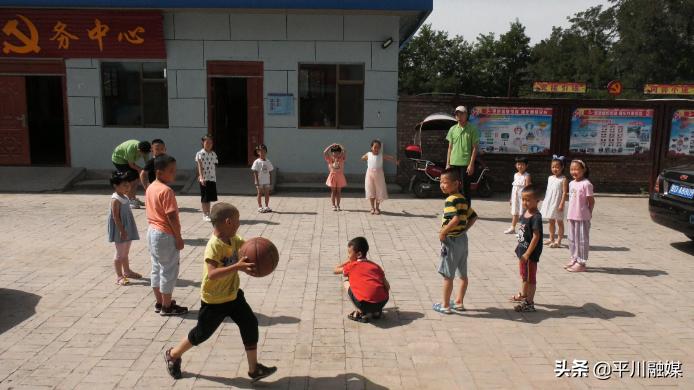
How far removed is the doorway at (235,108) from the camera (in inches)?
567

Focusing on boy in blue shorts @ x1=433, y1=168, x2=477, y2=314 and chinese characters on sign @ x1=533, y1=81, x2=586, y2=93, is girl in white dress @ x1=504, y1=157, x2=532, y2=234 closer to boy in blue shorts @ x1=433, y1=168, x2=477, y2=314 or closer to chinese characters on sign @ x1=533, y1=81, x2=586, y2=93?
boy in blue shorts @ x1=433, y1=168, x2=477, y2=314

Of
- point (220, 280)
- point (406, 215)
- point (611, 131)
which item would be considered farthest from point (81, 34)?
point (611, 131)

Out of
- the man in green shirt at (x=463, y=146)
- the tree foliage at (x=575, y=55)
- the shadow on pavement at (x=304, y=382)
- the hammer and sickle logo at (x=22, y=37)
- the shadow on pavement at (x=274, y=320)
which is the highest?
the tree foliage at (x=575, y=55)

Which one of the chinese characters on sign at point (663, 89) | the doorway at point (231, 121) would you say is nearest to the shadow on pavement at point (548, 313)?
the doorway at point (231, 121)

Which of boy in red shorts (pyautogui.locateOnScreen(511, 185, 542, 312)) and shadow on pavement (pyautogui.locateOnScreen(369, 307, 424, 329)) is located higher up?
boy in red shorts (pyautogui.locateOnScreen(511, 185, 542, 312))

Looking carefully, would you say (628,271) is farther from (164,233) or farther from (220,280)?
(164,233)

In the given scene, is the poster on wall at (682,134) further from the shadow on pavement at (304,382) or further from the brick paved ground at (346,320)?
the shadow on pavement at (304,382)

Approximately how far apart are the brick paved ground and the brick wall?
5.06 metres

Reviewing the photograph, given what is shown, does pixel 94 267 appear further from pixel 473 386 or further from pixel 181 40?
pixel 181 40

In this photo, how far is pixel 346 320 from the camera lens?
5.74 meters

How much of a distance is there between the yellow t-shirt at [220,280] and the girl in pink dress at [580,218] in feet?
16.4

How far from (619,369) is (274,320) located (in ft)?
10.1

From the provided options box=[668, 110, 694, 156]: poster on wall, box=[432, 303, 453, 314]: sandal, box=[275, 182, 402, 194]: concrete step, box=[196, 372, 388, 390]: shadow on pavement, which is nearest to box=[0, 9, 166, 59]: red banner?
box=[275, 182, 402, 194]: concrete step

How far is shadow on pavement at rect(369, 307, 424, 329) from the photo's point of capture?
5.65m
